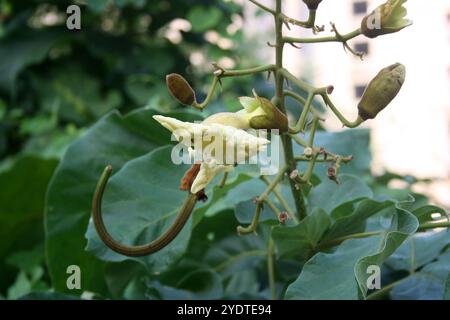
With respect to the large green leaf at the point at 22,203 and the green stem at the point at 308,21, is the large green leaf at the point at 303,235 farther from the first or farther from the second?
the large green leaf at the point at 22,203

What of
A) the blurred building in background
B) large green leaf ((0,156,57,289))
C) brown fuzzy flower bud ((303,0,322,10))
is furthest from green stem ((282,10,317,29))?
the blurred building in background

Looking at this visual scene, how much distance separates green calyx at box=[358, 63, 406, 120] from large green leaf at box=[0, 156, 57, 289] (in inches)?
26.3

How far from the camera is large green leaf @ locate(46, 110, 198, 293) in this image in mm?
781

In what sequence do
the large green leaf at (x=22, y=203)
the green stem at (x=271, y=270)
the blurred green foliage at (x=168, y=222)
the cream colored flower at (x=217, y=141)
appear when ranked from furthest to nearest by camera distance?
1. the large green leaf at (x=22, y=203)
2. the green stem at (x=271, y=270)
3. the blurred green foliage at (x=168, y=222)
4. the cream colored flower at (x=217, y=141)

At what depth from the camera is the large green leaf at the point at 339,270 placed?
0.57 m

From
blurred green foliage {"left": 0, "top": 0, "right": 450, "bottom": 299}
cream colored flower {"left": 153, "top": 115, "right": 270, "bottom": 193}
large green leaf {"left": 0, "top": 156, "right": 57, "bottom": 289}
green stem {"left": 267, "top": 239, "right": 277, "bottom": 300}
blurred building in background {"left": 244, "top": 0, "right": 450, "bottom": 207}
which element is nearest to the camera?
cream colored flower {"left": 153, "top": 115, "right": 270, "bottom": 193}

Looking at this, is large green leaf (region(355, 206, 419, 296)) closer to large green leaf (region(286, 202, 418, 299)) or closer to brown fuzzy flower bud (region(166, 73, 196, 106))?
large green leaf (region(286, 202, 418, 299))

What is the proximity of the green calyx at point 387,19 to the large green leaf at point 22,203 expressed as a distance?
2.28 ft

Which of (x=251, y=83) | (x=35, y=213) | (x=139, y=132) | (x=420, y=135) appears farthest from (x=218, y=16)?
(x=420, y=135)

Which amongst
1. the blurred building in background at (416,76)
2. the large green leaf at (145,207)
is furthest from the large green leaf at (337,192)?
the blurred building in background at (416,76)

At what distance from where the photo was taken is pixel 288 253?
663mm

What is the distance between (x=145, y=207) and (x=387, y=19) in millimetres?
268
